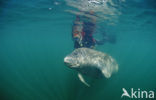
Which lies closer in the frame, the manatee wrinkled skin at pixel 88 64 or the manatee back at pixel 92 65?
the manatee wrinkled skin at pixel 88 64

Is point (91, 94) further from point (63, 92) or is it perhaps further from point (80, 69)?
point (80, 69)

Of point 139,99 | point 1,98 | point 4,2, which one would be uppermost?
point 4,2

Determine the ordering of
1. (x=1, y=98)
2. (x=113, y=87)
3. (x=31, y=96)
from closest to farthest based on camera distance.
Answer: (x=1, y=98) → (x=31, y=96) → (x=113, y=87)

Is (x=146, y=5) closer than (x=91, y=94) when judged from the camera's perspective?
No

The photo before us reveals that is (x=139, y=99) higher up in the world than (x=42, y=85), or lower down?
lower down

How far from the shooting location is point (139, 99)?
33.4ft

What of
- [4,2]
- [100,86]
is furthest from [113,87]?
[4,2]

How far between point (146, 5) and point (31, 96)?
1287cm

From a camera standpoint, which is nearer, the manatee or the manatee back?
the manatee

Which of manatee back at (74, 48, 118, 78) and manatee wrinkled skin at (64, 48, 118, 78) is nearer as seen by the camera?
manatee wrinkled skin at (64, 48, 118, 78)

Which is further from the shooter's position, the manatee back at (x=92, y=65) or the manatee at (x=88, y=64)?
the manatee back at (x=92, y=65)

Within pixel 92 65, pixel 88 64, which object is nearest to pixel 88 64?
pixel 88 64

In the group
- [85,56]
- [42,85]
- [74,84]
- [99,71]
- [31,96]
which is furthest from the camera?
[42,85]

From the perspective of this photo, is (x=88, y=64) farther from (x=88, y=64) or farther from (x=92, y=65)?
(x=92, y=65)
